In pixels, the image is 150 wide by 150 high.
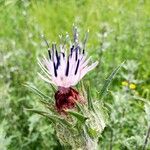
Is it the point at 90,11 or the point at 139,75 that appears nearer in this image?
the point at 139,75

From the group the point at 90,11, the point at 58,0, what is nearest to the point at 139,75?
the point at 90,11

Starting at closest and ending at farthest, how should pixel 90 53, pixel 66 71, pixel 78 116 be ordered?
pixel 78 116, pixel 66 71, pixel 90 53

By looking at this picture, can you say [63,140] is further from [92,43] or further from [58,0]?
[58,0]

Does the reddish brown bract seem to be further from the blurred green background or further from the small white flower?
the blurred green background

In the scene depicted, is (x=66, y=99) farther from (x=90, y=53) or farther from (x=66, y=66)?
(x=90, y=53)

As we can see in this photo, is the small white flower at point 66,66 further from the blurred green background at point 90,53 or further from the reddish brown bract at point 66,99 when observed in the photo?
the blurred green background at point 90,53

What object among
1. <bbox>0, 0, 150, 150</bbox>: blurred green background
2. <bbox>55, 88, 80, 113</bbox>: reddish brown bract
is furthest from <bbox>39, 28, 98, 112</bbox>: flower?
<bbox>0, 0, 150, 150</bbox>: blurred green background

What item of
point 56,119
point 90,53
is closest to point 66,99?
point 56,119
